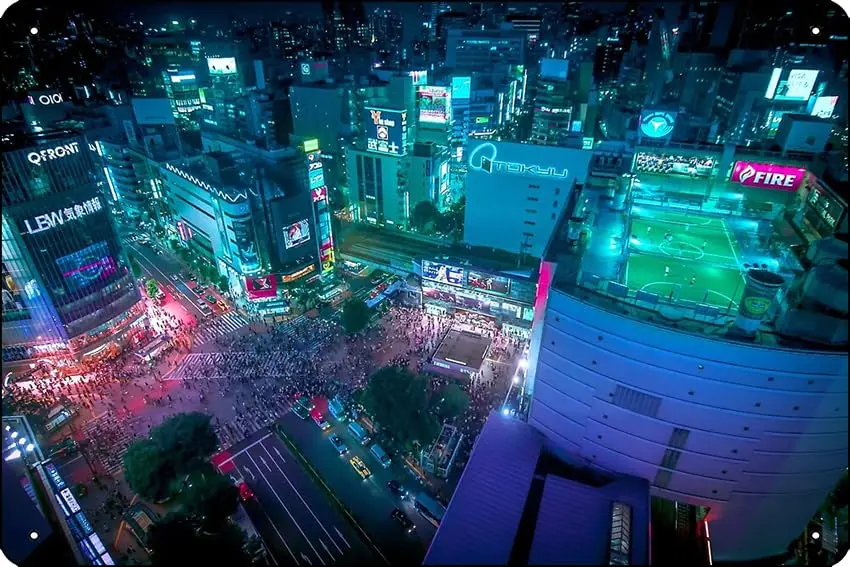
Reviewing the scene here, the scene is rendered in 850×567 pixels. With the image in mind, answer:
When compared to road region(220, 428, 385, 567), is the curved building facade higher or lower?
higher

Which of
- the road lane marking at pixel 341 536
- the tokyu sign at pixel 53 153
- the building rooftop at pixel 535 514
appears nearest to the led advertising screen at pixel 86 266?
the tokyu sign at pixel 53 153

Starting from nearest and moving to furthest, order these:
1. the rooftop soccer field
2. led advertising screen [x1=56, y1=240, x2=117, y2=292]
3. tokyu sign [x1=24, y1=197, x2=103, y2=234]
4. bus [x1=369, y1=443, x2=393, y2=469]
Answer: the rooftop soccer field < bus [x1=369, y1=443, x2=393, y2=469] < tokyu sign [x1=24, y1=197, x2=103, y2=234] < led advertising screen [x1=56, y1=240, x2=117, y2=292]

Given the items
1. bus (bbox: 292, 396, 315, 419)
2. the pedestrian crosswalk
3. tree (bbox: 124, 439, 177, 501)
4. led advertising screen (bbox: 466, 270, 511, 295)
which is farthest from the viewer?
the pedestrian crosswalk

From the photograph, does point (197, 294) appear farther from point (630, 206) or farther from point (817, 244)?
point (817, 244)

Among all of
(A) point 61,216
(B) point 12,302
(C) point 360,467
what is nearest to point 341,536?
(C) point 360,467

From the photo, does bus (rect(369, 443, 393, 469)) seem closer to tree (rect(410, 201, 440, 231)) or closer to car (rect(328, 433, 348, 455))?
Answer: car (rect(328, 433, 348, 455))

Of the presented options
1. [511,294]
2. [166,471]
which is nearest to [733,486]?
[511,294]

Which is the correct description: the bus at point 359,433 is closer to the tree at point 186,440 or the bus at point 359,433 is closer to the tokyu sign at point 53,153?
the tree at point 186,440

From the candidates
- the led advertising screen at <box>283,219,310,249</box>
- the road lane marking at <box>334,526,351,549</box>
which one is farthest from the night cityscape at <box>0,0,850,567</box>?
the led advertising screen at <box>283,219,310,249</box>
